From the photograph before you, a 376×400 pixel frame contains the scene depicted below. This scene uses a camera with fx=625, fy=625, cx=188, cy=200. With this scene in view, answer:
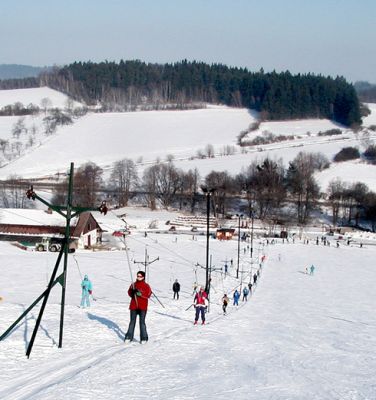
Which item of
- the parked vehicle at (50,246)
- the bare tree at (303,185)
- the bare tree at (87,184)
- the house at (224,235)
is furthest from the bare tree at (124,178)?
the parked vehicle at (50,246)

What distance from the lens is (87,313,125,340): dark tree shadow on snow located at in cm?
1313

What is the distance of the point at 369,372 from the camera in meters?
11.5

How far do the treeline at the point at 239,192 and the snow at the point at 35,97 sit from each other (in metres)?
65.3

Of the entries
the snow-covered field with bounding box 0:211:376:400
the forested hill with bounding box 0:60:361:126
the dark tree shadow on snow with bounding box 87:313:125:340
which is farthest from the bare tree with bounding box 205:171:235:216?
the dark tree shadow on snow with bounding box 87:313:125:340

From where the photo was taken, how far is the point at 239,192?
88000 mm

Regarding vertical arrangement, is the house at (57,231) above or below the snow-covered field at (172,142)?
below

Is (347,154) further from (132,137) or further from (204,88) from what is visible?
(204,88)

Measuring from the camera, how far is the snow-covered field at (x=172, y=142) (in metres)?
101

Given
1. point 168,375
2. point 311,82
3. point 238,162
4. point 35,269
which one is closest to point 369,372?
point 168,375

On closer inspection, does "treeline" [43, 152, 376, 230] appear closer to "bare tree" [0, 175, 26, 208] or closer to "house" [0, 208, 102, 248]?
"bare tree" [0, 175, 26, 208]

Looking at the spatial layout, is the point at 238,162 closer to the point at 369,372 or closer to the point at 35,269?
the point at 35,269

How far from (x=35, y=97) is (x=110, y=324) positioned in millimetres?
156883

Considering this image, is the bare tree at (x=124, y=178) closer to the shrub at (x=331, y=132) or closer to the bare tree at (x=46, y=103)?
the shrub at (x=331, y=132)

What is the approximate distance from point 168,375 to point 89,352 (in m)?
1.96
